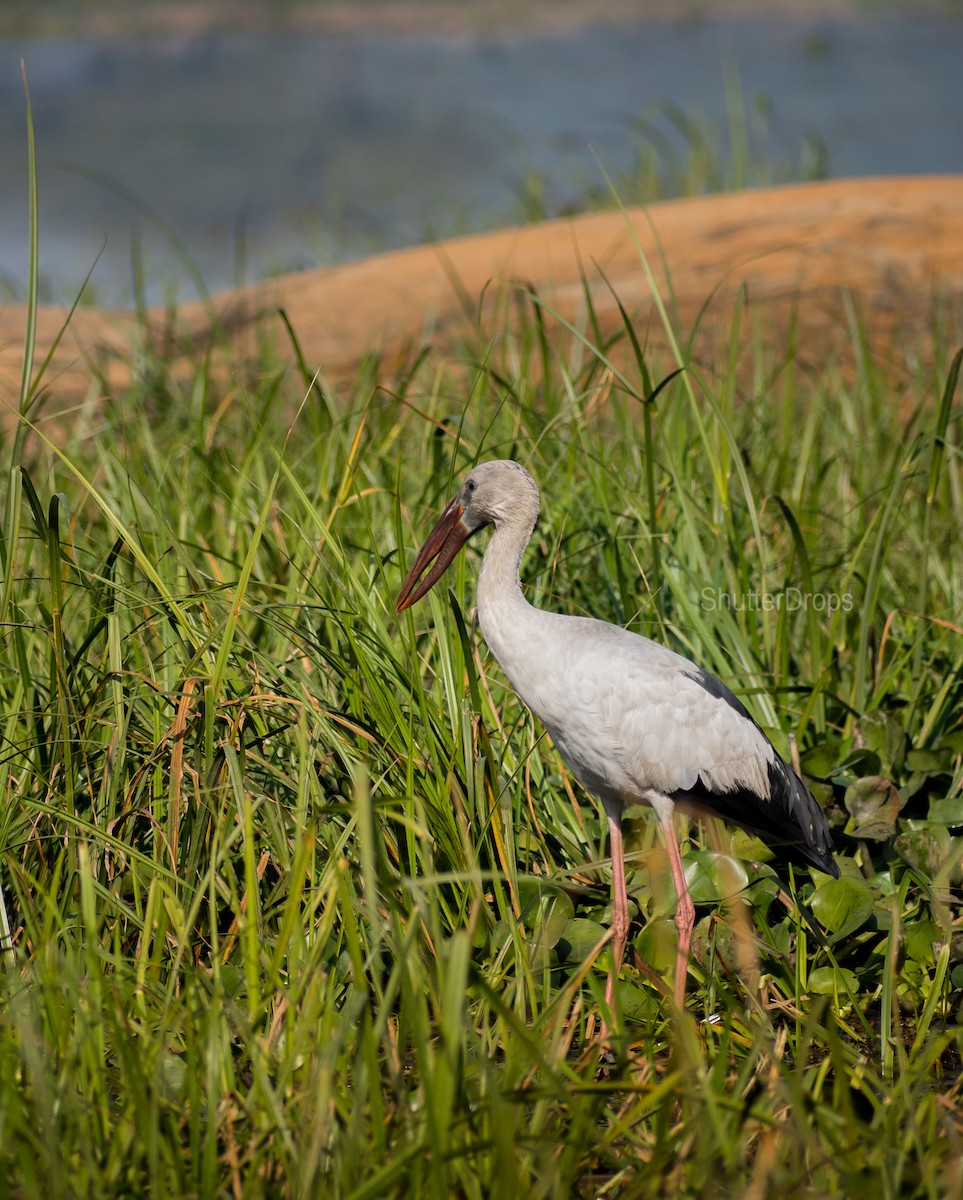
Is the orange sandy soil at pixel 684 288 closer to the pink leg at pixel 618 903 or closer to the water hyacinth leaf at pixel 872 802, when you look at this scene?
the water hyacinth leaf at pixel 872 802

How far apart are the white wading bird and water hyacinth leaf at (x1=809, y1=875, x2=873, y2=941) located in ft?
0.42

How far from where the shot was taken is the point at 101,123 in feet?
43.1

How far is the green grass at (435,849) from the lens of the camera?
1.85m

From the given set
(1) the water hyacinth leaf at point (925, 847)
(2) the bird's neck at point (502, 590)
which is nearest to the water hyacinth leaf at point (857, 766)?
(1) the water hyacinth leaf at point (925, 847)

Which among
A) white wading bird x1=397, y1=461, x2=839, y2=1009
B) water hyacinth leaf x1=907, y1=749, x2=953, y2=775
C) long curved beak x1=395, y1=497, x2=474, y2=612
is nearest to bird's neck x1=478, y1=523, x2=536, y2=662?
white wading bird x1=397, y1=461, x2=839, y2=1009

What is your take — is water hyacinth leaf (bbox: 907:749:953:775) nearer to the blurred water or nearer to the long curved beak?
the long curved beak

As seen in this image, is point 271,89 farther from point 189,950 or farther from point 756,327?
point 189,950

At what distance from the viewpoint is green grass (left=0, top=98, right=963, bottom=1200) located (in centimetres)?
185

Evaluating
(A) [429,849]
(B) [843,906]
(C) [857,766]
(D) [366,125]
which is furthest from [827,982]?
(D) [366,125]

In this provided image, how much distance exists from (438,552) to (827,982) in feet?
4.11

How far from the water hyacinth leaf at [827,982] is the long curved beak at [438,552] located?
118 centimetres

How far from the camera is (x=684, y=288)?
228 inches

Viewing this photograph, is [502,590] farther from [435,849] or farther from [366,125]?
[366,125]

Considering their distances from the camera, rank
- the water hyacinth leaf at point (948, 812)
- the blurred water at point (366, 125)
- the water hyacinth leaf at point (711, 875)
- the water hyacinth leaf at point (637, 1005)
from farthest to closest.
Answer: the blurred water at point (366, 125), the water hyacinth leaf at point (948, 812), the water hyacinth leaf at point (711, 875), the water hyacinth leaf at point (637, 1005)
